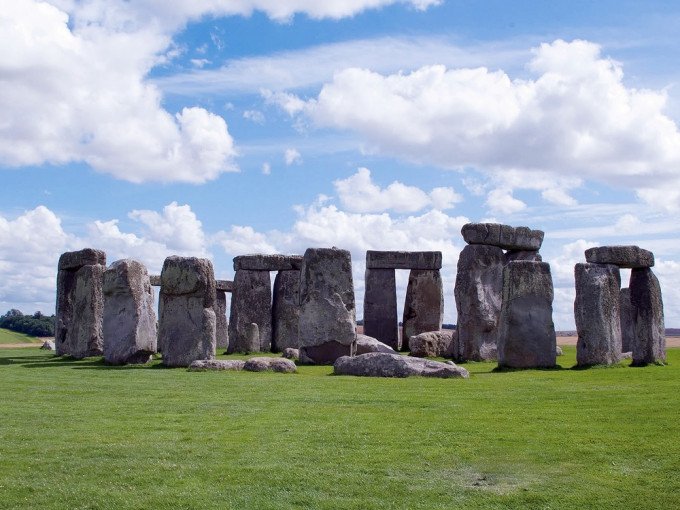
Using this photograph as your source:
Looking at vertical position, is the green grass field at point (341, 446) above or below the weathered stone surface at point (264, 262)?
below

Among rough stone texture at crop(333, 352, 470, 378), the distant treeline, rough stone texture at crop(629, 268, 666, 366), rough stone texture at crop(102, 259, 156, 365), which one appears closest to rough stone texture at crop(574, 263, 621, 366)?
rough stone texture at crop(629, 268, 666, 366)

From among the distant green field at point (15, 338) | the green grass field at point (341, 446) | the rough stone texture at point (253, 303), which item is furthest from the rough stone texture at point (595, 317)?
the distant green field at point (15, 338)

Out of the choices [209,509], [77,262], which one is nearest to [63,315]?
[77,262]

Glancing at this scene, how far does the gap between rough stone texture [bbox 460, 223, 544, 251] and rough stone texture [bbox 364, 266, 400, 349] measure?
227 inches

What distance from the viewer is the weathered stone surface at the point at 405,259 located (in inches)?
1104

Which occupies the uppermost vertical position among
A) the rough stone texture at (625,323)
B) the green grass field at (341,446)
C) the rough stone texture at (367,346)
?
the rough stone texture at (625,323)

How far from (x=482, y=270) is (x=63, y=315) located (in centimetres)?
1130

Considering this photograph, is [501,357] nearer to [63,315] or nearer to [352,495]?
[352,495]

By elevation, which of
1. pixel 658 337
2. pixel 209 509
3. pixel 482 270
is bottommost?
pixel 209 509

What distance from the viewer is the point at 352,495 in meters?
6.74

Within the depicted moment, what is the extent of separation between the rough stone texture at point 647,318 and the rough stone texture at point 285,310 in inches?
478

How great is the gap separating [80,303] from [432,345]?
9149mm

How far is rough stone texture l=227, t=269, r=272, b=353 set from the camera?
90.9 ft

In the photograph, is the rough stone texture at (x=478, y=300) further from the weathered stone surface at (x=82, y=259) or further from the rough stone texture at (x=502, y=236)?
the weathered stone surface at (x=82, y=259)
